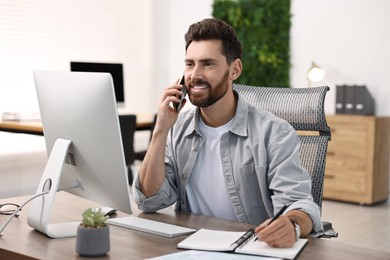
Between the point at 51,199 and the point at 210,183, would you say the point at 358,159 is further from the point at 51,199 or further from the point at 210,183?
the point at 51,199

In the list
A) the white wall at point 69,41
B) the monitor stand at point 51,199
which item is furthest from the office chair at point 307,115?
the white wall at point 69,41

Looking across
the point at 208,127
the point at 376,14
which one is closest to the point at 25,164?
the point at 376,14

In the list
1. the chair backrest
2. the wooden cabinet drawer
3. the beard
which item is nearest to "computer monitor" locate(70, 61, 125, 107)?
the wooden cabinet drawer

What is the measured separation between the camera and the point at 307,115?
2436 mm

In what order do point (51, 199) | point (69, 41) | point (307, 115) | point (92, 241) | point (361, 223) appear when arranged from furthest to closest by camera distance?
point (69, 41), point (361, 223), point (307, 115), point (51, 199), point (92, 241)

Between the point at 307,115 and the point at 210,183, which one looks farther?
the point at 307,115

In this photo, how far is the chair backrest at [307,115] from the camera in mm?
2342

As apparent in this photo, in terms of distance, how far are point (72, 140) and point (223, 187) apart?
0.56 meters

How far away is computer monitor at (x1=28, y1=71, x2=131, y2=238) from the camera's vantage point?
1771 millimetres

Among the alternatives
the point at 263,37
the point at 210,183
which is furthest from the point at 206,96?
the point at 263,37

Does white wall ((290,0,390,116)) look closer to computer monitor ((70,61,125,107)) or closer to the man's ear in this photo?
computer monitor ((70,61,125,107))

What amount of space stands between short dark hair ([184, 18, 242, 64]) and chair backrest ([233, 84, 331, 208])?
351 mm

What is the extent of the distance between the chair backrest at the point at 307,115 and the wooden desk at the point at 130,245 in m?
0.53

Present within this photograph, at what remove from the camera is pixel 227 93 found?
7.30ft
